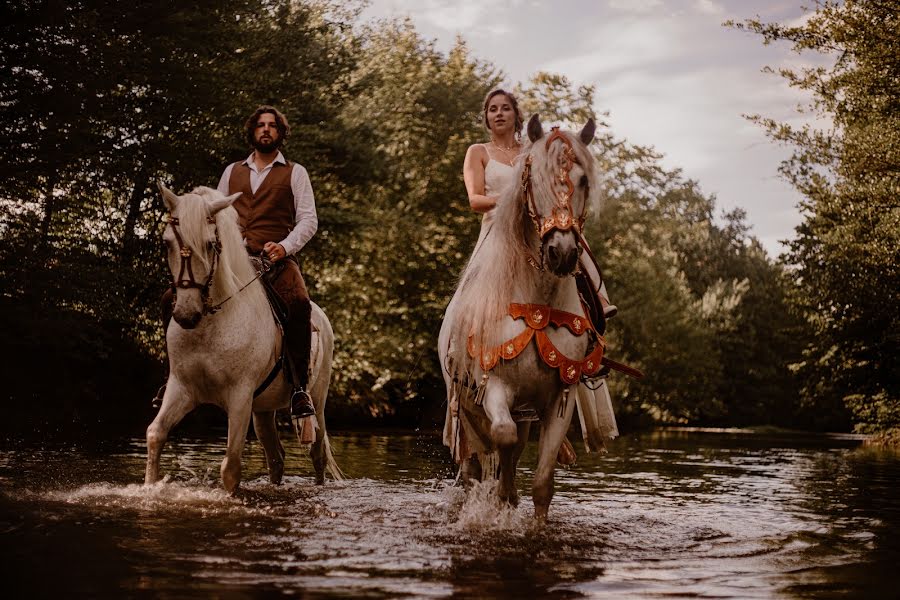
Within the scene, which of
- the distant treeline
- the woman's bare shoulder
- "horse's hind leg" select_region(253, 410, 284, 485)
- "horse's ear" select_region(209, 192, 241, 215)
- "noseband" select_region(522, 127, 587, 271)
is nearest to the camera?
"noseband" select_region(522, 127, 587, 271)

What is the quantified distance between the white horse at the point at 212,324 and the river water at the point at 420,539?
2.16 ft

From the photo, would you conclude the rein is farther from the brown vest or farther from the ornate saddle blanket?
the ornate saddle blanket

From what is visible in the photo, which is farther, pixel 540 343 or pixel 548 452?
pixel 548 452

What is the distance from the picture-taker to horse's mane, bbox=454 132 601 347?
679 cm

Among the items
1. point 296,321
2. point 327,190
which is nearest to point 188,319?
point 296,321

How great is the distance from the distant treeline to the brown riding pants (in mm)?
12524

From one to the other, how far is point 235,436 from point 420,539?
2.25 m

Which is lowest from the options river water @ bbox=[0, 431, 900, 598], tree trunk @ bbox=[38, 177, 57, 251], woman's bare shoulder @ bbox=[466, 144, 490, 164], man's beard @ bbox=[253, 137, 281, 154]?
river water @ bbox=[0, 431, 900, 598]

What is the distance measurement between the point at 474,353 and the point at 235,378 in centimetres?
220

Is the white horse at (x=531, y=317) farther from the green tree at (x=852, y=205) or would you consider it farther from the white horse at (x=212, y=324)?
the green tree at (x=852, y=205)

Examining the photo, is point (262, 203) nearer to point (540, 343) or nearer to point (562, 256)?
point (540, 343)

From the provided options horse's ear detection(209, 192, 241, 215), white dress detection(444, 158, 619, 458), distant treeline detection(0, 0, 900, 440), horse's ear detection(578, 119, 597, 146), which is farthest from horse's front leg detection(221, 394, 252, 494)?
distant treeline detection(0, 0, 900, 440)

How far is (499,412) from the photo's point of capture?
7043 mm

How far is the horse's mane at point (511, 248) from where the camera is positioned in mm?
6785
